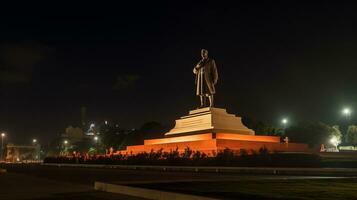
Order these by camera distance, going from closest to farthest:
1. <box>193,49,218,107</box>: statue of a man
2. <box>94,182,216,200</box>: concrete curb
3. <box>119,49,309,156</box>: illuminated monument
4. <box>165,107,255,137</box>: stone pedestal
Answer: <box>94,182,216,200</box>: concrete curb < <box>119,49,309,156</box>: illuminated monument < <box>165,107,255,137</box>: stone pedestal < <box>193,49,218,107</box>: statue of a man

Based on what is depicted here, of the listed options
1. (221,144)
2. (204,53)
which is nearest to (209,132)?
(221,144)

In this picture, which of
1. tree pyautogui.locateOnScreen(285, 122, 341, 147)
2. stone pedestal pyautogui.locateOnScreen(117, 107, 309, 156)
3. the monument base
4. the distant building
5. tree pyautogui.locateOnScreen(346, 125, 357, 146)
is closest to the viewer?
the monument base

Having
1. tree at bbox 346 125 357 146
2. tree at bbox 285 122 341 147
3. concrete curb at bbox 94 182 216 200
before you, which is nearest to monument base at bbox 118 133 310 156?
concrete curb at bbox 94 182 216 200

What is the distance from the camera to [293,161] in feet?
73.8

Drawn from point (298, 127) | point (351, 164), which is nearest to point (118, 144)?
point (298, 127)

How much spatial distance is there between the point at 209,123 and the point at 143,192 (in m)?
21.9

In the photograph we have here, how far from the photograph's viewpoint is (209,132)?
103 feet

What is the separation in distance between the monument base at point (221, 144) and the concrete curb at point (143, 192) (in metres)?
16.1

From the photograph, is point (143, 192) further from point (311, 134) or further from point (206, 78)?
point (311, 134)

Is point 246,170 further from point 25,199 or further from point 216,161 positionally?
point 25,199

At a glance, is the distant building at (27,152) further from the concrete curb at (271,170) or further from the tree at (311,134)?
the concrete curb at (271,170)

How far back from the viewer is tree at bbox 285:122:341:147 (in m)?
53.2

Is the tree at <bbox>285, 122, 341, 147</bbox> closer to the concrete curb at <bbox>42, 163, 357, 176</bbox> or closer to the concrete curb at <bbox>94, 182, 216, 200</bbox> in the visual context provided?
the concrete curb at <bbox>42, 163, 357, 176</bbox>

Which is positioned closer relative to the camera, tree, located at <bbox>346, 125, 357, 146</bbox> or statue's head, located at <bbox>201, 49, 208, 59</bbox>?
statue's head, located at <bbox>201, 49, 208, 59</bbox>
